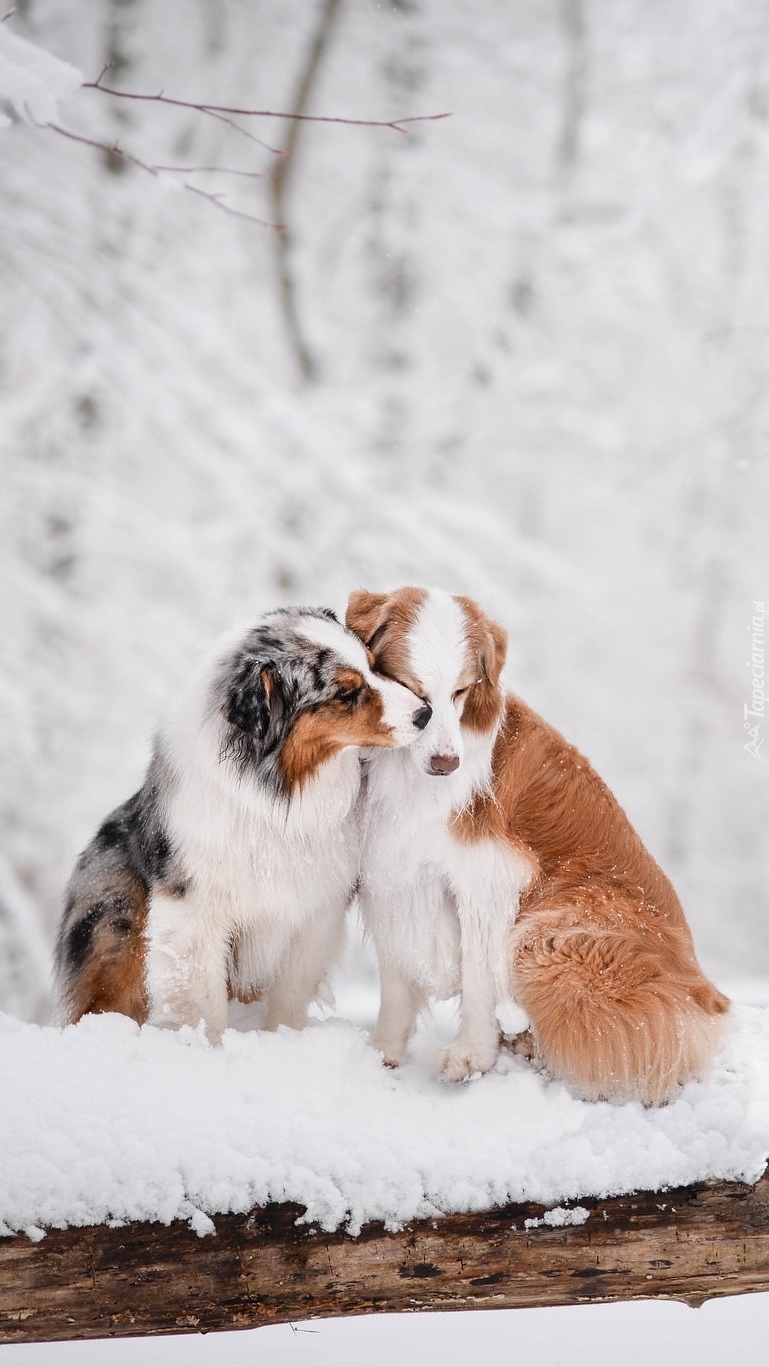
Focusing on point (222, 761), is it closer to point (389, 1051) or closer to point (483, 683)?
point (483, 683)

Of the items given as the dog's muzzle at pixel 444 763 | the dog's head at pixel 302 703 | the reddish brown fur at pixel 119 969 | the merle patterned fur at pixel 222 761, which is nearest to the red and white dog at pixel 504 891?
the dog's muzzle at pixel 444 763

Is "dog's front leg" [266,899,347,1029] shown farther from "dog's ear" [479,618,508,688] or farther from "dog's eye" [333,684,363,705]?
"dog's ear" [479,618,508,688]

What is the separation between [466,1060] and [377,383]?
5218 millimetres

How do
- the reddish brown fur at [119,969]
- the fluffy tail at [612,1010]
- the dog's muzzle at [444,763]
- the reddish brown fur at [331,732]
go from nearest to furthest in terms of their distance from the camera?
the fluffy tail at [612,1010] < the dog's muzzle at [444,763] < the reddish brown fur at [331,732] < the reddish brown fur at [119,969]

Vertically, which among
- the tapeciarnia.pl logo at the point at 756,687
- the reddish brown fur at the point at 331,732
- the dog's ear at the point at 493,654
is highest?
the tapeciarnia.pl logo at the point at 756,687

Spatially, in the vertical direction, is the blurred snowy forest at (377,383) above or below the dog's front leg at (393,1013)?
above

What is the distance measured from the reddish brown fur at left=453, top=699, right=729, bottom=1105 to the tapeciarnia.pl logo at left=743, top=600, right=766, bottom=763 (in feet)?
13.3

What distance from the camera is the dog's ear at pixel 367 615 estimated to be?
323 centimetres

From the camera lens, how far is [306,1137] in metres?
2.57

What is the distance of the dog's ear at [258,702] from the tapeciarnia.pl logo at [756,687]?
14.9 feet

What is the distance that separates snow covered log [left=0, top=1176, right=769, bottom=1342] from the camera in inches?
95.7

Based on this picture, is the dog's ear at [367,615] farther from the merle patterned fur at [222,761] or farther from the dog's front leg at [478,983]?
the dog's front leg at [478,983]

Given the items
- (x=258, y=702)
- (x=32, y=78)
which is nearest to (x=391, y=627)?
(x=258, y=702)

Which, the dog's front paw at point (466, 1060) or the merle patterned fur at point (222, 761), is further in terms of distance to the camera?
the merle patterned fur at point (222, 761)
